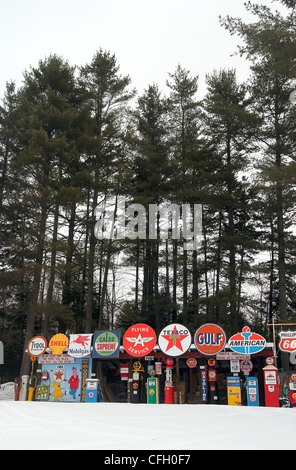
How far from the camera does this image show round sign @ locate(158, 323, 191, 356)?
1747 cm

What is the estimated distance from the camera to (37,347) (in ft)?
64.2

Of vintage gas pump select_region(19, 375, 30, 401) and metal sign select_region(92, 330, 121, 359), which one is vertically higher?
metal sign select_region(92, 330, 121, 359)

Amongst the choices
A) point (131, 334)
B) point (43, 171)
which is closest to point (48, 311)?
point (131, 334)

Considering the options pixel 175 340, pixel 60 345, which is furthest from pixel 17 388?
pixel 175 340

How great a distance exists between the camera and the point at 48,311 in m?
22.4

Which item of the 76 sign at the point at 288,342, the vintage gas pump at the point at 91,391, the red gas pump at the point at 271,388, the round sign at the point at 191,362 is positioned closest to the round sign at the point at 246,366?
the red gas pump at the point at 271,388

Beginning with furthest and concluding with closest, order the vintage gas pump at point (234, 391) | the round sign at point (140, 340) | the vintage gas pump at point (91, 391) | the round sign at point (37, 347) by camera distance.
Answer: the round sign at point (37, 347)
the vintage gas pump at point (91, 391)
the round sign at point (140, 340)
the vintage gas pump at point (234, 391)

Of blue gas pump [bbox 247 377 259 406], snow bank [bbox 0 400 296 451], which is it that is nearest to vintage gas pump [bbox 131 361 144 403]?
blue gas pump [bbox 247 377 259 406]

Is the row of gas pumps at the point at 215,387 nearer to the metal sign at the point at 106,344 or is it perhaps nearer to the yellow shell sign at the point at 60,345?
the metal sign at the point at 106,344

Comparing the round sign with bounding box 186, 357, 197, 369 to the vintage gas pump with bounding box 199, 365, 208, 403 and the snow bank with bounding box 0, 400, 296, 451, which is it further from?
the snow bank with bounding box 0, 400, 296, 451

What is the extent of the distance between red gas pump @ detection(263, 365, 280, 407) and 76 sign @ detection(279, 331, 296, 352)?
0.88 m

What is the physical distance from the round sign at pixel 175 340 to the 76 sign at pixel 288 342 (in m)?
3.52

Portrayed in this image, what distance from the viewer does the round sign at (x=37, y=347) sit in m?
19.5
